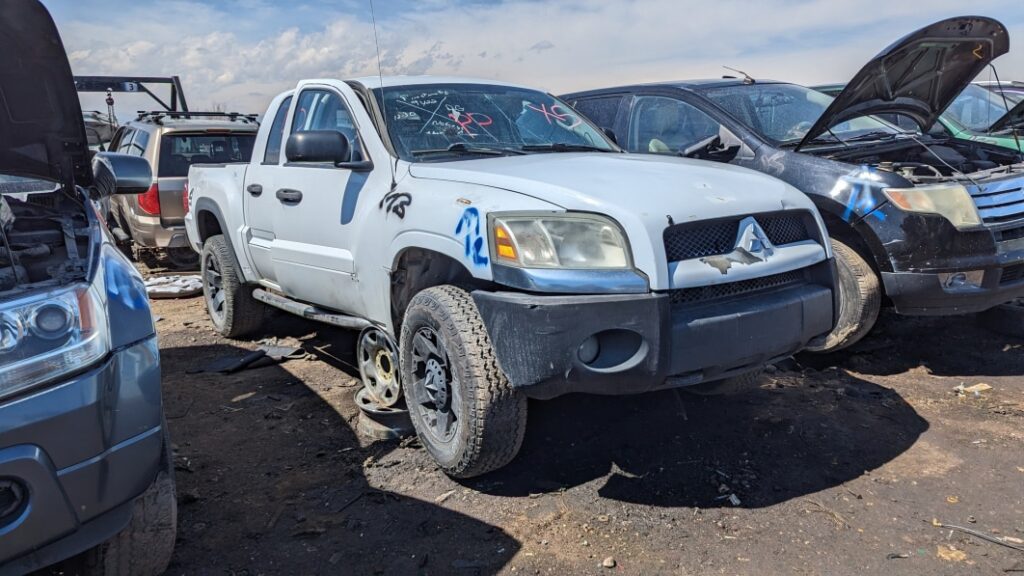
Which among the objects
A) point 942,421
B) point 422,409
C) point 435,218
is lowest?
point 942,421

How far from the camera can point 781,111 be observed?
5398 millimetres

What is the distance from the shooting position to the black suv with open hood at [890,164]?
418 centimetres

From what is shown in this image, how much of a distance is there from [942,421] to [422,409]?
269 cm

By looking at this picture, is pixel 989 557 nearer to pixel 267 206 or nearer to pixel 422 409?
pixel 422 409

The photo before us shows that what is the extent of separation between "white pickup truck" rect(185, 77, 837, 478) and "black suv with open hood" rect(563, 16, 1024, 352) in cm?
109

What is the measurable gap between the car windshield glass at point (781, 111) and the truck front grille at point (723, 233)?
1813 millimetres

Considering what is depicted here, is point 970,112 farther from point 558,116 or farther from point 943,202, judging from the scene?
point 558,116

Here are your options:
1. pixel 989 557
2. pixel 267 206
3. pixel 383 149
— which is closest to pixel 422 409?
pixel 383 149

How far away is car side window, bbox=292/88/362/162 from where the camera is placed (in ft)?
13.1

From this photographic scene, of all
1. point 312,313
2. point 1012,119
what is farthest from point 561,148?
point 1012,119

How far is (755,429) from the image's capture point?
370 centimetres

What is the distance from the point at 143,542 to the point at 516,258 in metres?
1.57

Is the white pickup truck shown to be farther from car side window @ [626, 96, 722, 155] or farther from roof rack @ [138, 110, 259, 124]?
roof rack @ [138, 110, 259, 124]

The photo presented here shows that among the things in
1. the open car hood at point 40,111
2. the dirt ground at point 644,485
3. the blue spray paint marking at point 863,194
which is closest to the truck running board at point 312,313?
the dirt ground at point 644,485
